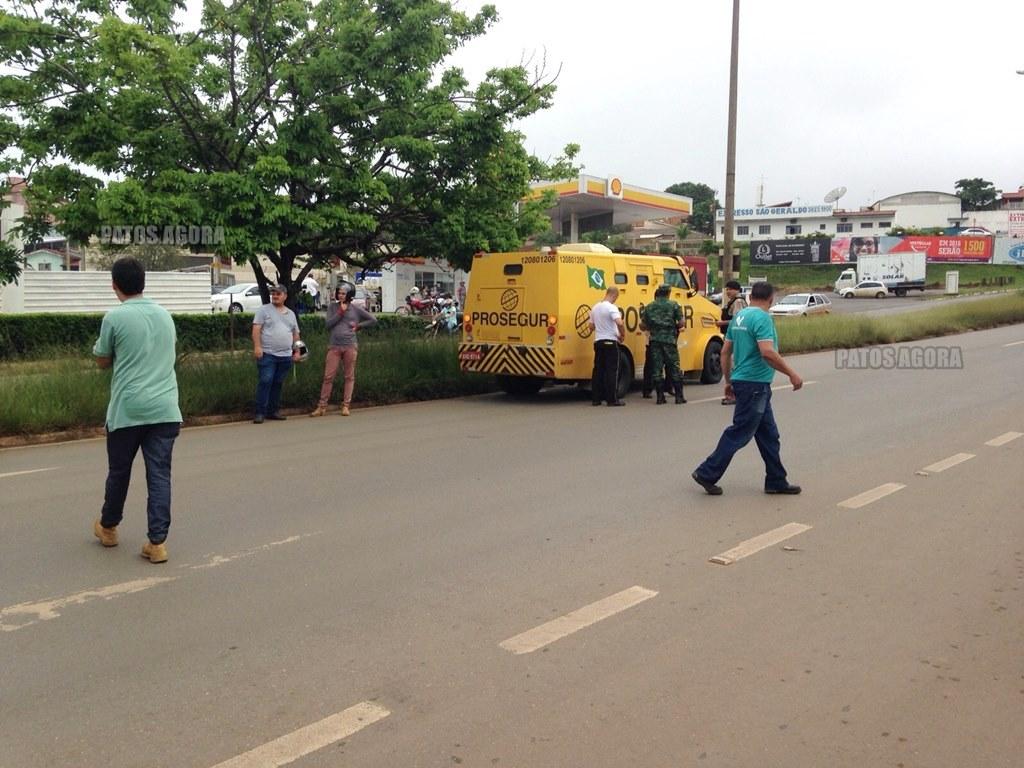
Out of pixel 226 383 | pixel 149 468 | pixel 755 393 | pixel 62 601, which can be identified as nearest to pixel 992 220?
pixel 226 383

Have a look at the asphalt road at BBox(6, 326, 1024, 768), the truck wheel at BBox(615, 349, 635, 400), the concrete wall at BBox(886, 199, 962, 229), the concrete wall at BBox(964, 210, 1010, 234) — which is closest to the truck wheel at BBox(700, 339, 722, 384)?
the truck wheel at BBox(615, 349, 635, 400)

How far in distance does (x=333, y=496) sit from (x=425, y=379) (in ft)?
23.5

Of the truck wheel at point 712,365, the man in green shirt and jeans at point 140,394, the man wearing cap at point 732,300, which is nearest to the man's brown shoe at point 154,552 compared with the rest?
the man in green shirt and jeans at point 140,394

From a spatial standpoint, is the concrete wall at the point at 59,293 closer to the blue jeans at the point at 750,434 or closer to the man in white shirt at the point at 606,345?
the man in white shirt at the point at 606,345

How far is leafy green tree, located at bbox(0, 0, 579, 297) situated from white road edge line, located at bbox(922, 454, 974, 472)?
767 centimetres

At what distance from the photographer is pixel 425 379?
47.3ft

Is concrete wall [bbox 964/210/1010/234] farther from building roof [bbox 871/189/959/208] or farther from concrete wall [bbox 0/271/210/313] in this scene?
concrete wall [bbox 0/271/210/313]

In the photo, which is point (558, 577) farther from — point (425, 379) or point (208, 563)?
point (425, 379)

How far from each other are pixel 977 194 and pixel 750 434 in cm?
11618

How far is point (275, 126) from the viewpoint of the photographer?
43.5 ft

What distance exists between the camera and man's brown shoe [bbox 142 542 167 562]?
5574 millimetres

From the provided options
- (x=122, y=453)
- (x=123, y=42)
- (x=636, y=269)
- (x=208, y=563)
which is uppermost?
(x=123, y=42)

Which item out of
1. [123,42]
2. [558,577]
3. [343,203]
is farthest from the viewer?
[343,203]

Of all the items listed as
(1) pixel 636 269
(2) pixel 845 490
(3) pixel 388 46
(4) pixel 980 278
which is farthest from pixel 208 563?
(4) pixel 980 278
